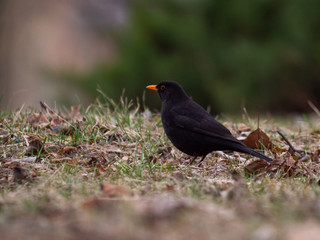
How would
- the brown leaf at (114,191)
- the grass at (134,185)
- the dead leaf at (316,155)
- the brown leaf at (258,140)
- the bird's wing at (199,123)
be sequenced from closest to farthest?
the grass at (134,185), the brown leaf at (114,191), the bird's wing at (199,123), the dead leaf at (316,155), the brown leaf at (258,140)

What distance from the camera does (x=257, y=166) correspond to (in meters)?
4.09

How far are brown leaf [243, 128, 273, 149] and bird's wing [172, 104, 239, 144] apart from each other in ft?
1.81

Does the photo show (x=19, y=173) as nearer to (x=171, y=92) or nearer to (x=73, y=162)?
(x=73, y=162)

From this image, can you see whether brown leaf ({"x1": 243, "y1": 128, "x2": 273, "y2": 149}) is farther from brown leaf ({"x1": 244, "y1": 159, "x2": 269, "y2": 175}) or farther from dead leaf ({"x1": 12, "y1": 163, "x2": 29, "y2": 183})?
dead leaf ({"x1": 12, "y1": 163, "x2": 29, "y2": 183})

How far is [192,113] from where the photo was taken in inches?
181

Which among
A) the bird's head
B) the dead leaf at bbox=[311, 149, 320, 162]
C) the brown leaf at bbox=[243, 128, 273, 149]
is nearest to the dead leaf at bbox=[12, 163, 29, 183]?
the bird's head

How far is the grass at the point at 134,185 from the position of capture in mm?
2201

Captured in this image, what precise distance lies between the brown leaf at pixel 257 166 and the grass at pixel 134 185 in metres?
0.03

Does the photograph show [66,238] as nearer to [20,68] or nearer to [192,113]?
[192,113]

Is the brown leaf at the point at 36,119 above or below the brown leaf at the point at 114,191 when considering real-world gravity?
below

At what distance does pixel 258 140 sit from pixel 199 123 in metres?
0.74

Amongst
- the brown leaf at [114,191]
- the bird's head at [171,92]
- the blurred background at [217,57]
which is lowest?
the blurred background at [217,57]

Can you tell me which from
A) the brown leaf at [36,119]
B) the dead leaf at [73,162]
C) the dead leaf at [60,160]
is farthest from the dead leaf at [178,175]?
the brown leaf at [36,119]

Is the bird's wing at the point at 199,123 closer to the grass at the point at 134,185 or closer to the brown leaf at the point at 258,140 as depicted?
the grass at the point at 134,185
